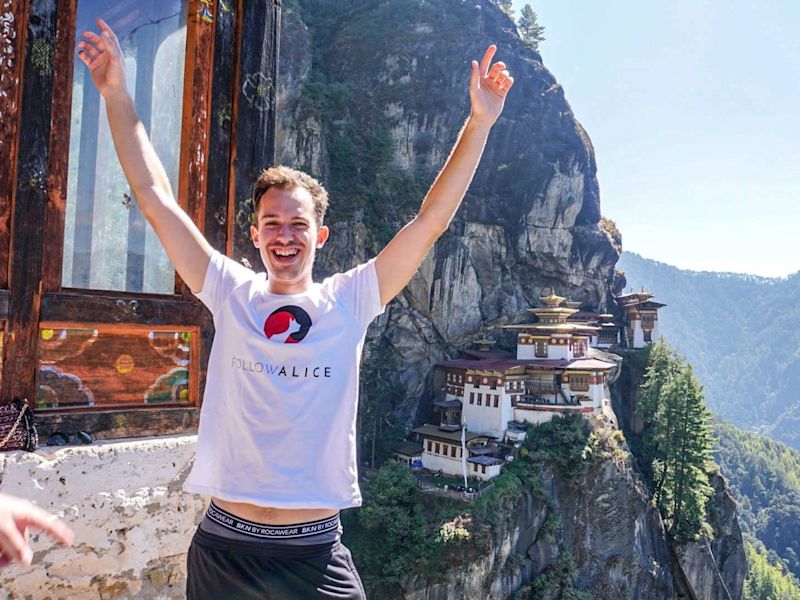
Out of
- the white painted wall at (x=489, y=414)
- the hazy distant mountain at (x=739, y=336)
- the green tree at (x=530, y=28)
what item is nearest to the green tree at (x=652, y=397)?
the white painted wall at (x=489, y=414)

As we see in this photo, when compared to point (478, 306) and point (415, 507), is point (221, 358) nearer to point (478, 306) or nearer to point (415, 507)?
point (415, 507)

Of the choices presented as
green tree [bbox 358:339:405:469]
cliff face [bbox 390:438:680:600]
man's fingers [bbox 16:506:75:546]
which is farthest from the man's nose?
green tree [bbox 358:339:405:469]

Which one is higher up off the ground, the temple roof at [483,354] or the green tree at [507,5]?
the green tree at [507,5]

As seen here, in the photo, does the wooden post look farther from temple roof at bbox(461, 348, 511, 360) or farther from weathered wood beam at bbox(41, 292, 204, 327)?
temple roof at bbox(461, 348, 511, 360)

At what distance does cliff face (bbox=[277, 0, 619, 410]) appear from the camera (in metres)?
28.0

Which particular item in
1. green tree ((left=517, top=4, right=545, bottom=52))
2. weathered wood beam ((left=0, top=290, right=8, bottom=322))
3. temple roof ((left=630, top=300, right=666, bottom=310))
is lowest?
weathered wood beam ((left=0, top=290, right=8, bottom=322))

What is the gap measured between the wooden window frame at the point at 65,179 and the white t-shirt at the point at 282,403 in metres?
1.20

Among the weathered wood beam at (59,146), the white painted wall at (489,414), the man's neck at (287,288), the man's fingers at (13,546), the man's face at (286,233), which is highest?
the weathered wood beam at (59,146)

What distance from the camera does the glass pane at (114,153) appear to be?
2402mm

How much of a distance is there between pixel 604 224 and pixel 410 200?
1533cm

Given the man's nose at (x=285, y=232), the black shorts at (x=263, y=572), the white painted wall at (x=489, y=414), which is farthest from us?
the white painted wall at (x=489, y=414)

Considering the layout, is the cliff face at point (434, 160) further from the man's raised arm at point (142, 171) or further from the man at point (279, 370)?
the man at point (279, 370)

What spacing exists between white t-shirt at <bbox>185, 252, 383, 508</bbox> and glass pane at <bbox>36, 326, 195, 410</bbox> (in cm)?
120

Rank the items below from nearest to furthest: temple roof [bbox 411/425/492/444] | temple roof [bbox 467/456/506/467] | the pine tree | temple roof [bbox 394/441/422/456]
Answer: temple roof [bbox 467/456/506/467] < temple roof [bbox 411/425/492/444] < temple roof [bbox 394/441/422/456] < the pine tree
